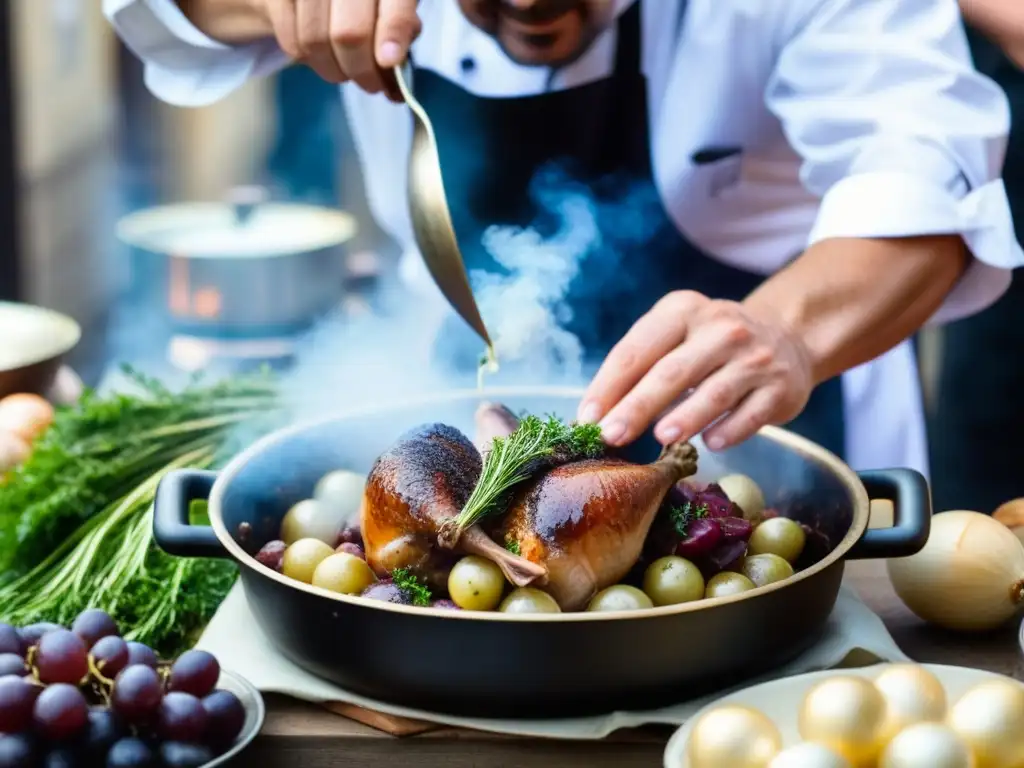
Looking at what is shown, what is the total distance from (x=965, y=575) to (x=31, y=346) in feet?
4.77

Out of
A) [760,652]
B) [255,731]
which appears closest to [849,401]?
[760,652]

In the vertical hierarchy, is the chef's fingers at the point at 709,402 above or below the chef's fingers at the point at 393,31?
below

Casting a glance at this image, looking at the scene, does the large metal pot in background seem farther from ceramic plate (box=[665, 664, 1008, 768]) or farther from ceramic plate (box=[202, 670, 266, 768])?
ceramic plate (box=[665, 664, 1008, 768])

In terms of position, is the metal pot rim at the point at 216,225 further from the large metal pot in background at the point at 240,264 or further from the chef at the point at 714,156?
the chef at the point at 714,156

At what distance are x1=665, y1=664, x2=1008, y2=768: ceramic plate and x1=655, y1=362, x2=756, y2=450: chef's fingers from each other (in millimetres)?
323

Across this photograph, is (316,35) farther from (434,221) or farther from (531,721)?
(531,721)

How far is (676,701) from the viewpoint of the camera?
3.54 ft

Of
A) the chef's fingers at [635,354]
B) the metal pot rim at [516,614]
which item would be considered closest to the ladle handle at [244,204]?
the metal pot rim at [516,614]

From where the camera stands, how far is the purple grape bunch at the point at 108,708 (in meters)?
0.91

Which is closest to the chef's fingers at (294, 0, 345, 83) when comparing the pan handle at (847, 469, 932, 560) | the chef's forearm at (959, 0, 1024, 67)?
the pan handle at (847, 469, 932, 560)

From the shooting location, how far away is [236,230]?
2639 mm

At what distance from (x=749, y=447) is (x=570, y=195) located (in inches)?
27.4

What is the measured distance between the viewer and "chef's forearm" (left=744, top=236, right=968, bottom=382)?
4.96 feet

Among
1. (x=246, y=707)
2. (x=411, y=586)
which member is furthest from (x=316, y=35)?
(x=246, y=707)
